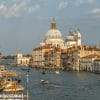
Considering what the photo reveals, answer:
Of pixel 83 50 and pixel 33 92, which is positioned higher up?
pixel 83 50

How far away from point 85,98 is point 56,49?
70881mm

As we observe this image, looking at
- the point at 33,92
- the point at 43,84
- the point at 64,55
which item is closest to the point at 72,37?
the point at 64,55

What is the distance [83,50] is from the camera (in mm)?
84500

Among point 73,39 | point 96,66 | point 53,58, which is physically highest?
point 73,39

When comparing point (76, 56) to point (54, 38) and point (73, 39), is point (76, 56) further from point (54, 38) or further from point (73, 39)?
point (54, 38)

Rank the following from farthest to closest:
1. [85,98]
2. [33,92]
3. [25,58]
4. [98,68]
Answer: [25,58] → [98,68] → [33,92] → [85,98]

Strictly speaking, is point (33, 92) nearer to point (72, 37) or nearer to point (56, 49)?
point (56, 49)

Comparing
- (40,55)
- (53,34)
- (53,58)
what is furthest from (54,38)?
(53,58)

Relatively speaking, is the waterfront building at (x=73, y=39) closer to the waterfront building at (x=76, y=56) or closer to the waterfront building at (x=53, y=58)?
the waterfront building at (x=53, y=58)

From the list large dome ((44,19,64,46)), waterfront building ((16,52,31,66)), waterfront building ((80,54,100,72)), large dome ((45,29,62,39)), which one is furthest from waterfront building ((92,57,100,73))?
waterfront building ((16,52,31,66))

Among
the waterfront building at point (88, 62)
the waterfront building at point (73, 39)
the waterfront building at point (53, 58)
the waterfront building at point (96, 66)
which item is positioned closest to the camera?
the waterfront building at point (96, 66)

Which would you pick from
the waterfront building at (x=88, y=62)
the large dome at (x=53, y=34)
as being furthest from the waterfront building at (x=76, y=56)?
the large dome at (x=53, y=34)

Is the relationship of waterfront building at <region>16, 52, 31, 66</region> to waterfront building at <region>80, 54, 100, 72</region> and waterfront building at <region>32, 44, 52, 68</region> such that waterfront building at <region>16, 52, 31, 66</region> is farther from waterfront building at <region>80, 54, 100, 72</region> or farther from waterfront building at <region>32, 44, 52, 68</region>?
waterfront building at <region>80, 54, 100, 72</region>

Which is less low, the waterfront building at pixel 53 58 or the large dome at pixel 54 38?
the large dome at pixel 54 38
